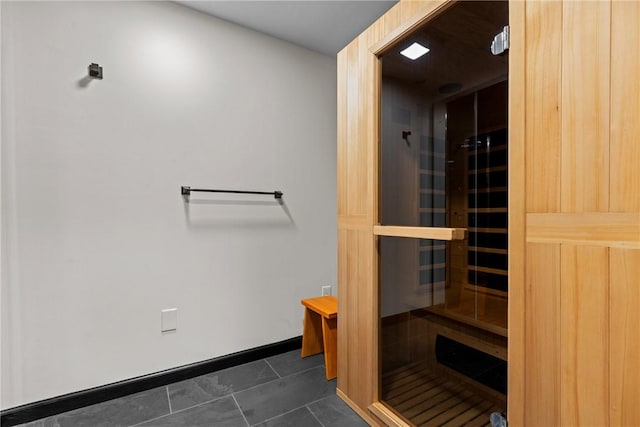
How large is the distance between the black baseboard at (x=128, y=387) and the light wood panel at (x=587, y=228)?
1690 millimetres

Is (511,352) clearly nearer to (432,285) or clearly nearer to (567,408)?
(567,408)

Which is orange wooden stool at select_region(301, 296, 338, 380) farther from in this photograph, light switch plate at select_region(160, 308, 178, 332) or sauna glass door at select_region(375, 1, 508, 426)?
light switch plate at select_region(160, 308, 178, 332)

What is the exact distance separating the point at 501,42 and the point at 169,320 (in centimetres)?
193

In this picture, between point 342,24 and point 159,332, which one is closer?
point 159,332

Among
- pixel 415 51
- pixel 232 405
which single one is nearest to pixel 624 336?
pixel 415 51

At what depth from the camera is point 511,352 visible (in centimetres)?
86

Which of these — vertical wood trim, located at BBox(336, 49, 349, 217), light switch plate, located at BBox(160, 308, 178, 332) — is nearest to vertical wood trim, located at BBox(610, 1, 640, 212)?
vertical wood trim, located at BBox(336, 49, 349, 217)

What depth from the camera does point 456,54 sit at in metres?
1.19

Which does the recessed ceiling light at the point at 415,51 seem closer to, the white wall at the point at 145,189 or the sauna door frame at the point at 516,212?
the sauna door frame at the point at 516,212

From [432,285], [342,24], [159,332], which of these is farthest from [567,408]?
[342,24]

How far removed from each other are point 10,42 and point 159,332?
4.96ft

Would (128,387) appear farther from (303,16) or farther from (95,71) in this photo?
(303,16)

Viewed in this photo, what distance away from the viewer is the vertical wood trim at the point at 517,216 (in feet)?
2.70

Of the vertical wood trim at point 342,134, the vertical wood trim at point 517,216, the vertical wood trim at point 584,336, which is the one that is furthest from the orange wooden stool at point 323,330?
the vertical wood trim at point 584,336
